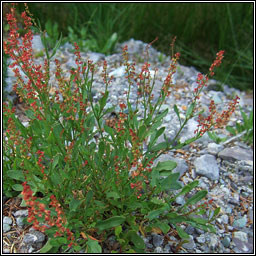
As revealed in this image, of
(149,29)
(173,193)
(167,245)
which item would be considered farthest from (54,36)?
(167,245)

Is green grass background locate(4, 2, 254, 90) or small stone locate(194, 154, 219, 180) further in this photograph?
green grass background locate(4, 2, 254, 90)

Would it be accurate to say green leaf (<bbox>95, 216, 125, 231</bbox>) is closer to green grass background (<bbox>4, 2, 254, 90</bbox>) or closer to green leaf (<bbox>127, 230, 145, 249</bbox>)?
green leaf (<bbox>127, 230, 145, 249</bbox>)

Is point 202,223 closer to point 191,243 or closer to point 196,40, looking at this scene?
point 191,243

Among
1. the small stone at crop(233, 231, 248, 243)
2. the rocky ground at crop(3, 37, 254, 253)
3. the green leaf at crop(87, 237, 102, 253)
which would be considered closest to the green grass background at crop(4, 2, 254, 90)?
the rocky ground at crop(3, 37, 254, 253)

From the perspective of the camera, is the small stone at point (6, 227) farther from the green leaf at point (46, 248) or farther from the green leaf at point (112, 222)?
the green leaf at point (112, 222)

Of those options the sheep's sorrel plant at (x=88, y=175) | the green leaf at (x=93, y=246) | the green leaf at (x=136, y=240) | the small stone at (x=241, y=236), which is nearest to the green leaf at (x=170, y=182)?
the sheep's sorrel plant at (x=88, y=175)

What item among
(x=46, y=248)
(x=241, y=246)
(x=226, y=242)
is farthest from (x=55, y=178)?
(x=241, y=246)
